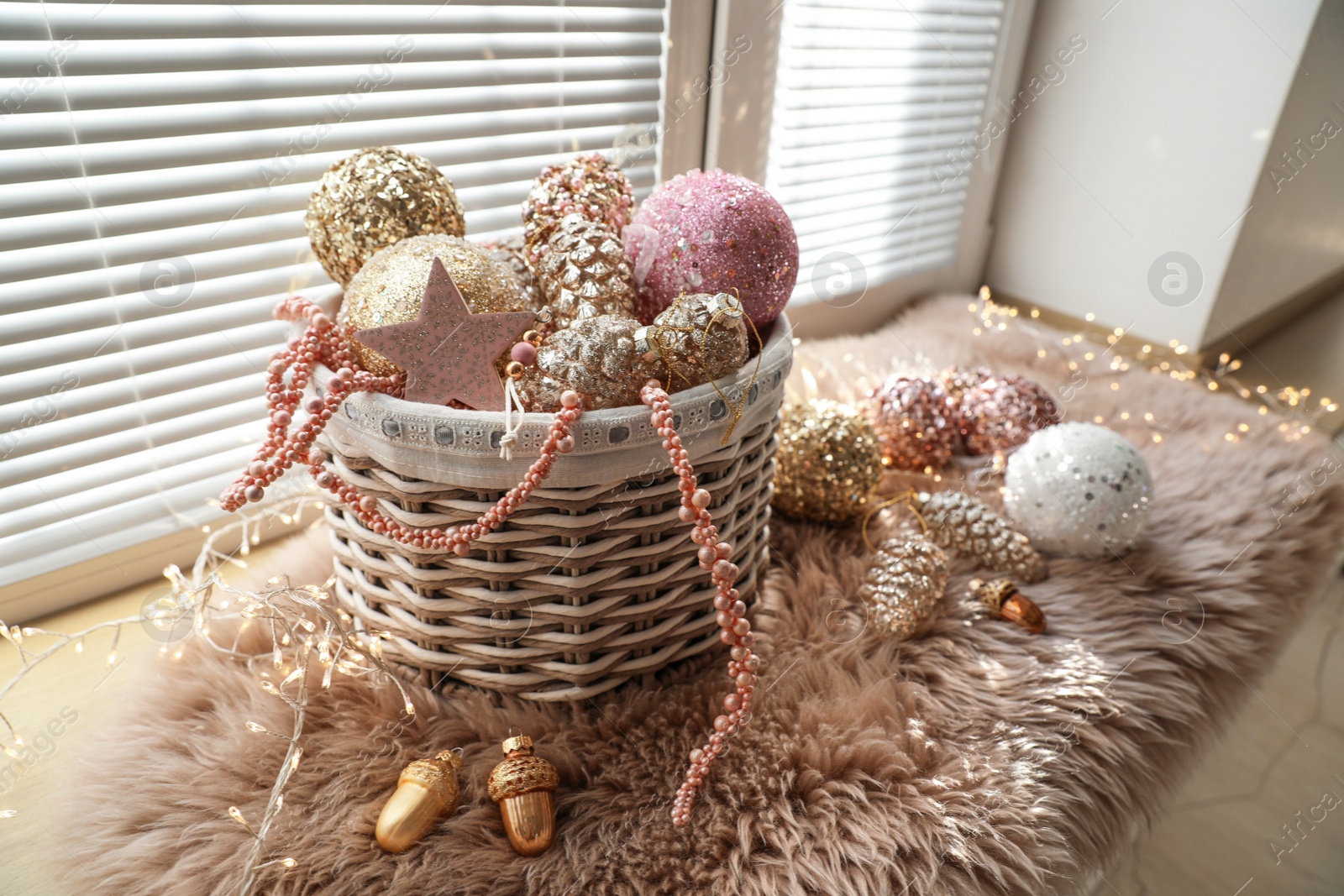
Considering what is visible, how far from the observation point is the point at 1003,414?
116 cm

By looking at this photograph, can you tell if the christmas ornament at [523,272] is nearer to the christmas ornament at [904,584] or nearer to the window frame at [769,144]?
the christmas ornament at [904,584]

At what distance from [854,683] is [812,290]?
0.91 metres

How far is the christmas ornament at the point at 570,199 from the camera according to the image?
0.77 meters

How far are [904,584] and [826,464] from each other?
17 cm

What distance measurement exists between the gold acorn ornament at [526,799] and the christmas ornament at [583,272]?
14.2 inches

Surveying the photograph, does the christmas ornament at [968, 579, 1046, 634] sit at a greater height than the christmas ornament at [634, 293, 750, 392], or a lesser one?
lesser

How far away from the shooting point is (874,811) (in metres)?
0.65

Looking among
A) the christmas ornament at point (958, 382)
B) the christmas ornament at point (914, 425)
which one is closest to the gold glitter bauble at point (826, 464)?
the christmas ornament at point (914, 425)

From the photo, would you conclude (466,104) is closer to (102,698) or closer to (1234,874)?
(102,698)

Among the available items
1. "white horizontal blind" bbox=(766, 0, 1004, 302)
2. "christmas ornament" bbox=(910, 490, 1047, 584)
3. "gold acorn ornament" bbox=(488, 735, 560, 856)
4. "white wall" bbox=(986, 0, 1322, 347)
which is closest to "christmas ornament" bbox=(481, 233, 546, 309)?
"gold acorn ornament" bbox=(488, 735, 560, 856)

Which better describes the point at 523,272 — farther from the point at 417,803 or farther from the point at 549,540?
the point at 417,803

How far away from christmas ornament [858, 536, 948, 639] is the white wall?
101 centimetres

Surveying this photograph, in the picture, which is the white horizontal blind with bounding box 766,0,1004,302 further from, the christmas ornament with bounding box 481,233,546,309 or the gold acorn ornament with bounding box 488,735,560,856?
the gold acorn ornament with bounding box 488,735,560,856

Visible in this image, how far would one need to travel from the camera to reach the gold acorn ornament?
624mm
